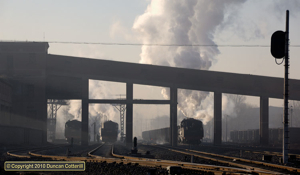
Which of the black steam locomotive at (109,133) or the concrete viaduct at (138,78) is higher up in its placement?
the concrete viaduct at (138,78)

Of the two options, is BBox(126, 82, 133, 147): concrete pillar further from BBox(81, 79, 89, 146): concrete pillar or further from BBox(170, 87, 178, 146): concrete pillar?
BBox(170, 87, 178, 146): concrete pillar

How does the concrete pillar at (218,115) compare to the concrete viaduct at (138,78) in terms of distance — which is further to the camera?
the concrete pillar at (218,115)

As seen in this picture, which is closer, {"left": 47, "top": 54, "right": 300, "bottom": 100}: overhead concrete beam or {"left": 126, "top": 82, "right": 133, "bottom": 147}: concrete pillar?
{"left": 47, "top": 54, "right": 300, "bottom": 100}: overhead concrete beam

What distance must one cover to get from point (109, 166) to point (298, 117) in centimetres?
11965

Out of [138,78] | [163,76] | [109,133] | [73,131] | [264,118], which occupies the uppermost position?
[163,76]

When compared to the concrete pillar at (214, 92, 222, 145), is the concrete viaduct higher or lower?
higher

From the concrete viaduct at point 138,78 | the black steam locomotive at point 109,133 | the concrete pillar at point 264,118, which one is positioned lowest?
the black steam locomotive at point 109,133

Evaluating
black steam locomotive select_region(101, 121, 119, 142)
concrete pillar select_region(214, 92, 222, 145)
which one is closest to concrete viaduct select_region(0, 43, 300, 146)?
concrete pillar select_region(214, 92, 222, 145)

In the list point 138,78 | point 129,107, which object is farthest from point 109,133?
point 138,78

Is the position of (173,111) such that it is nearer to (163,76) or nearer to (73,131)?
(163,76)


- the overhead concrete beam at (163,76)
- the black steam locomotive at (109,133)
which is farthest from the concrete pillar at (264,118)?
the black steam locomotive at (109,133)

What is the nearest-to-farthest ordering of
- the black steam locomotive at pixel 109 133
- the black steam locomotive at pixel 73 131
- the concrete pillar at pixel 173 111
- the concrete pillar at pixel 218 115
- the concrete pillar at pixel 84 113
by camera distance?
the concrete pillar at pixel 84 113, the concrete pillar at pixel 173 111, the concrete pillar at pixel 218 115, the black steam locomotive at pixel 73 131, the black steam locomotive at pixel 109 133

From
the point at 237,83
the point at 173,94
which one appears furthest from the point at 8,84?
the point at 237,83

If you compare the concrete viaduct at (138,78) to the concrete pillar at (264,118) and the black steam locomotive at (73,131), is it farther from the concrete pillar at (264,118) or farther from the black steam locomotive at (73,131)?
the black steam locomotive at (73,131)
